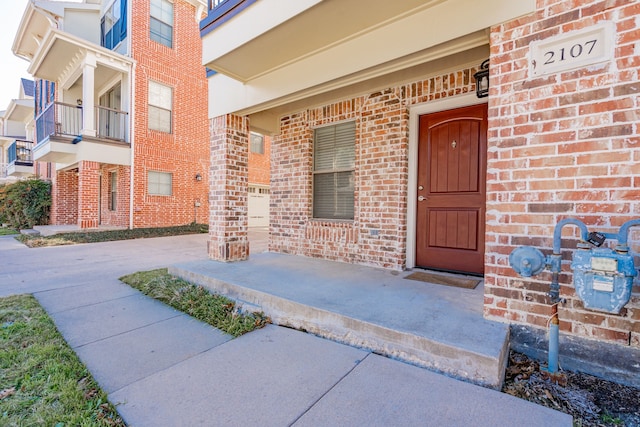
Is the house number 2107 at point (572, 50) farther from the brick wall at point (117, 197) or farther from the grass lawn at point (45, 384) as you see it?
the brick wall at point (117, 197)

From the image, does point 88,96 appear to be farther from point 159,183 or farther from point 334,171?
point 334,171

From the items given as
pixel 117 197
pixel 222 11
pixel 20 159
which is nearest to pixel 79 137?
pixel 117 197

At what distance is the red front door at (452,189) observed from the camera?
3.60 metres

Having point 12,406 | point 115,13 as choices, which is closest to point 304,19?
point 12,406

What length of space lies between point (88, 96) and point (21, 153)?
1109 cm

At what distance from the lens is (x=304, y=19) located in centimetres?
286

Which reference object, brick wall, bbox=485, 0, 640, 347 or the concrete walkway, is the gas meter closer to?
brick wall, bbox=485, 0, 640, 347

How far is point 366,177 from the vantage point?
439cm

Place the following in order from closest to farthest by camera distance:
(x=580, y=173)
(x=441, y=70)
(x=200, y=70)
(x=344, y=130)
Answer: (x=580, y=173) → (x=441, y=70) → (x=344, y=130) → (x=200, y=70)

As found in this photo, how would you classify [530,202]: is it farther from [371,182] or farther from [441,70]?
[371,182]

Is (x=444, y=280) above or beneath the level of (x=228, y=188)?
beneath

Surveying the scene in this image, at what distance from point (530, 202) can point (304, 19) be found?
255 cm

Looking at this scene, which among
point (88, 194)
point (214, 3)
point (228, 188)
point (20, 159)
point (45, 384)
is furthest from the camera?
point (20, 159)

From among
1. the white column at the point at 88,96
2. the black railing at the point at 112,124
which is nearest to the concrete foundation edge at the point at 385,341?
the white column at the point at 88,96
